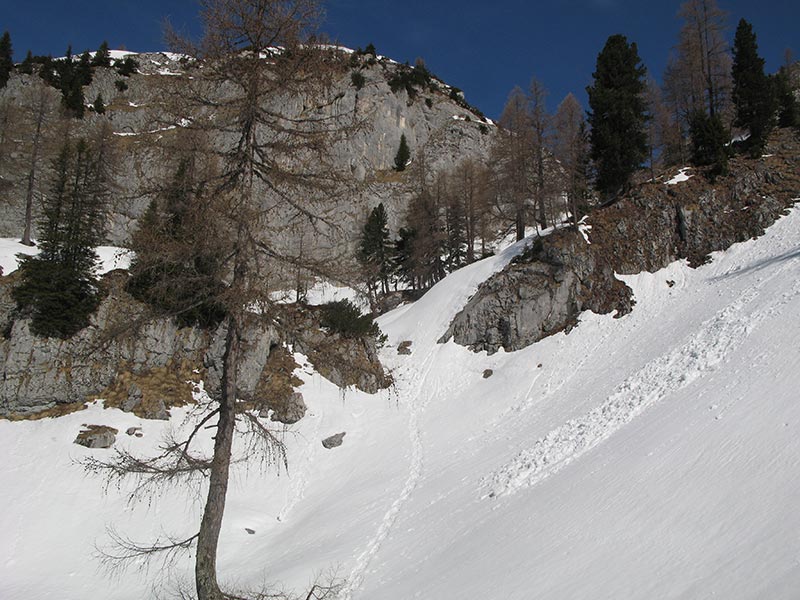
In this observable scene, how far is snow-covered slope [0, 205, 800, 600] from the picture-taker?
6.46m

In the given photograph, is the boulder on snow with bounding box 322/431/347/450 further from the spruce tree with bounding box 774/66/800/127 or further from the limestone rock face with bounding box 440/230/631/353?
the spruce tree with bounding box 774/66/800/127

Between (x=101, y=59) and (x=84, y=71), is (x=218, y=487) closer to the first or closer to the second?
(x=84, y=71)

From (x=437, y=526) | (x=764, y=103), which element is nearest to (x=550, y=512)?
(x=437, y=526)

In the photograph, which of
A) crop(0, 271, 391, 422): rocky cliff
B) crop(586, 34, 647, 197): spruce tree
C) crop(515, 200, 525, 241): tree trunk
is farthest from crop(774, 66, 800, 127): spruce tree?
crop(0, 271, 391, 422): rocky cliff

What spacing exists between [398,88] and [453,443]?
65.6 metres

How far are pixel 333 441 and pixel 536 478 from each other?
Result: 9150 mm

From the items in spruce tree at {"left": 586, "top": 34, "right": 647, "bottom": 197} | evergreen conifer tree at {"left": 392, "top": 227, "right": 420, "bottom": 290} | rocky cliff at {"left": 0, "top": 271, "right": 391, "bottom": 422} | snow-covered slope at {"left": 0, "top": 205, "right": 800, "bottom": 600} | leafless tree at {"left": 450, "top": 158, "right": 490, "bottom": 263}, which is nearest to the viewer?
snow-covered slope at {"left": 0, "top": 205, "right": 800, "bottom": 600}

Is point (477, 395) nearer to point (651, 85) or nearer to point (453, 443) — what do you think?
point (453, 443)

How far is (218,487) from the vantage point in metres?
6.34

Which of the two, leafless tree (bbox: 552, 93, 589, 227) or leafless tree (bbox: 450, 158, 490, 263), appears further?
leafless tree (bbox: 450, 158, 490, 263)

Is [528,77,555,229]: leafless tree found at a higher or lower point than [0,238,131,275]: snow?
higher

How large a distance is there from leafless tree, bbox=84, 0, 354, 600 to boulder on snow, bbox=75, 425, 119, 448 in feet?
36.6

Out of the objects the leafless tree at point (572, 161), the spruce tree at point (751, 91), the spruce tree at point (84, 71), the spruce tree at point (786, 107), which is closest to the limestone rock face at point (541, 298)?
the leafless tree at point (572, 161)

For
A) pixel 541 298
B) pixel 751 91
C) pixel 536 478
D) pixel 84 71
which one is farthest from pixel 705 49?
pixel 84 71
